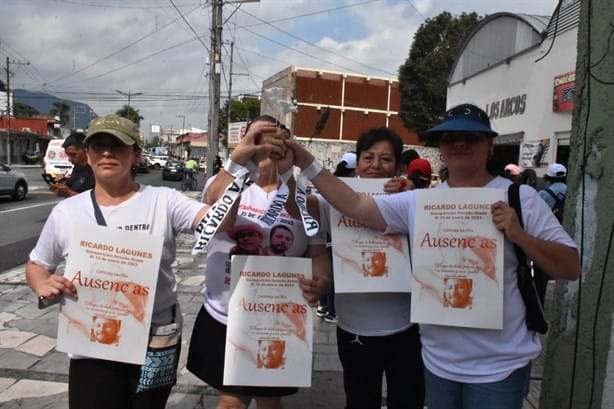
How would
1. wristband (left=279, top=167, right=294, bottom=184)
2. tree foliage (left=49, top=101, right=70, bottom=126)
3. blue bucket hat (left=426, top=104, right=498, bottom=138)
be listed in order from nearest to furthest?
blue bucket hat (left=426, top=104, right=498, bottom=138) → wristband (left=279, top=167, right=294, bottom=184) → tree foliage (left=49, top=101, right=70, bottom=126)

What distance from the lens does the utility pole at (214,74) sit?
1653cm

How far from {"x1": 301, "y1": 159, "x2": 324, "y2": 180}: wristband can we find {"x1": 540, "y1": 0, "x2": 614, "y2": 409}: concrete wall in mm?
1390

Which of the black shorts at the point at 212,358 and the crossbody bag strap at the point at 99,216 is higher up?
the crossbody bag strap at the point at 99,216

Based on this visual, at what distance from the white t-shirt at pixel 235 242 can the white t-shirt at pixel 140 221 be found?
190 millimetres

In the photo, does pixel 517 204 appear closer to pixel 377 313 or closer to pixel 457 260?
pixel 457 260

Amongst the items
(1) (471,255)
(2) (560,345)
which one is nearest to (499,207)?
(1) (471,255)

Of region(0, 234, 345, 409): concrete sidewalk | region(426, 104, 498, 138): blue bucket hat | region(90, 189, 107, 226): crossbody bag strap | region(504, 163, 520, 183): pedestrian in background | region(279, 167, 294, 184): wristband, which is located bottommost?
region(0, 234, 345, 409): concrete sidewalk

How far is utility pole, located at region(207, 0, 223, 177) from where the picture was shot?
16.5m

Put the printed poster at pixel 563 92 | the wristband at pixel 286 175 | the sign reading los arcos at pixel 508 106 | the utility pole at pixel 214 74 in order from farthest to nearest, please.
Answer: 1. the utility pole at pixel 214 74
2. the sign reading los arcos at pixel 508 106
3. the printed poster at pixel 563 92
4. the wristband at pixel 286 175

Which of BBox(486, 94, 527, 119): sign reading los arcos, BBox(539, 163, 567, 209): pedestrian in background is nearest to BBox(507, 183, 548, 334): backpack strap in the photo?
BBox(539, 163, 567, 209): pedestrian in background

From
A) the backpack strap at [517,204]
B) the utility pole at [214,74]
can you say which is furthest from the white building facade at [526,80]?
the utility pole at [214,74]

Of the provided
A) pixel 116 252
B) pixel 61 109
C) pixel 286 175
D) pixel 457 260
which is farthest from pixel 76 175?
pixel 61 109

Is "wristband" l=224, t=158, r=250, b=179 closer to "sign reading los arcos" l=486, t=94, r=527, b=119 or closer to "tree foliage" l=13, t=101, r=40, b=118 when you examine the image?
"sign reading los arcos" l=486, t=94, r=527, b=119

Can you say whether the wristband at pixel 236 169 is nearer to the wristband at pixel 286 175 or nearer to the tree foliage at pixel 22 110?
the wristband at pixel 286 175
